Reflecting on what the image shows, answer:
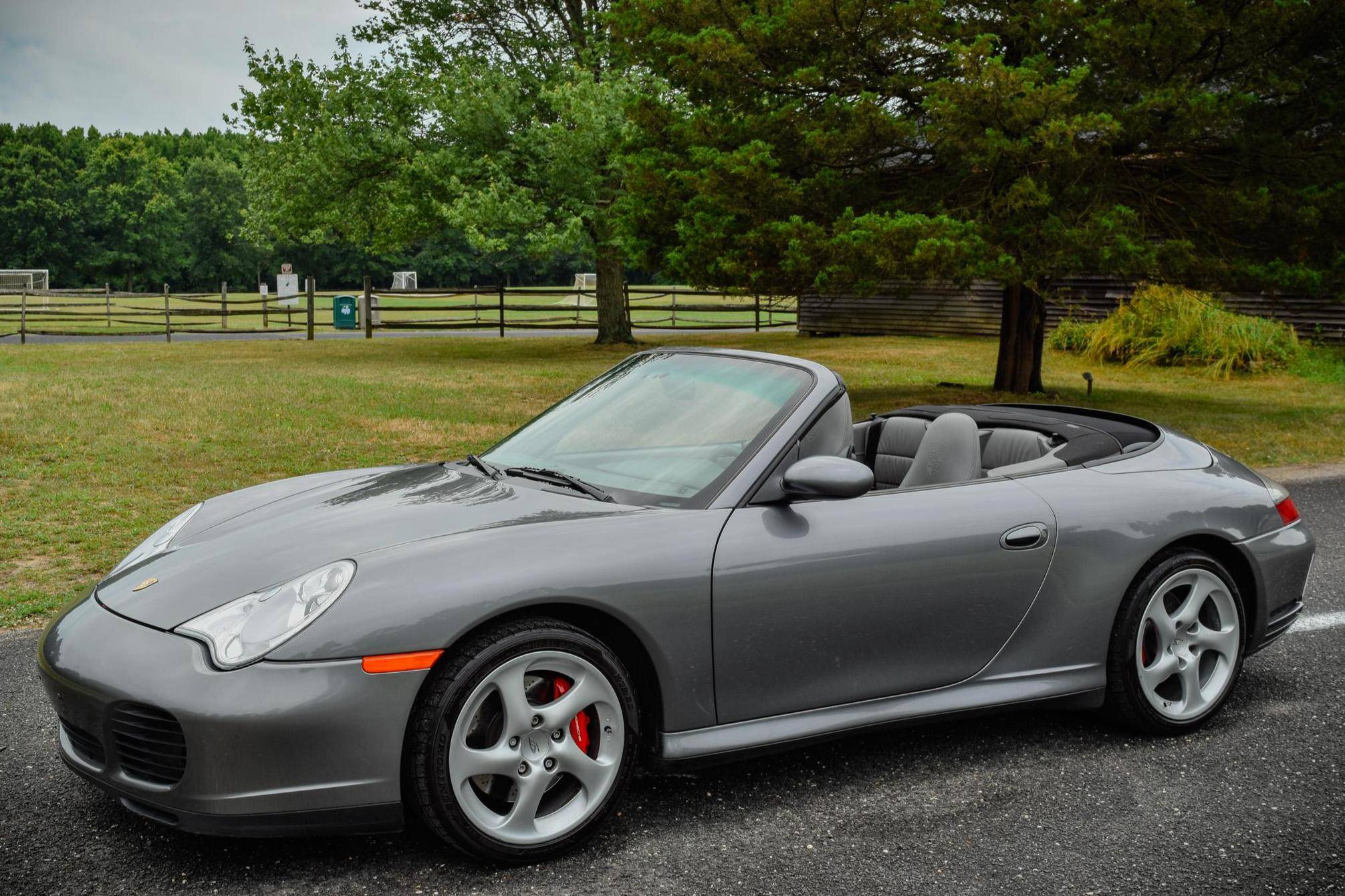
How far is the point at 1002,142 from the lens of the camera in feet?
38.8

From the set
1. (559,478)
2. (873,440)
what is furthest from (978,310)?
(559,478)

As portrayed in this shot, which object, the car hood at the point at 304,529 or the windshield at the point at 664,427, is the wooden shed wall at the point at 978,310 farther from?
the car hood at the point at 304,529

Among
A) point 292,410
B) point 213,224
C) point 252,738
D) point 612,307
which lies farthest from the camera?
point 213,224

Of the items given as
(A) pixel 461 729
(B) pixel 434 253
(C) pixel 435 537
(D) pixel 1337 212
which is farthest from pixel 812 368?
(B) pixel 434 253

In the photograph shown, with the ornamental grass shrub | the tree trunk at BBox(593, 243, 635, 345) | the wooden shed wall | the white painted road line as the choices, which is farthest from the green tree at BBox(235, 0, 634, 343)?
the white painted road line

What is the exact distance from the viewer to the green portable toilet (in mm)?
33344

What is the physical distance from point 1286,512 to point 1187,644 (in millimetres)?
732

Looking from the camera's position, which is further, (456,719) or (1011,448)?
(1011,448)

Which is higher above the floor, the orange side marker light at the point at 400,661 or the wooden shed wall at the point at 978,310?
the wooden shed wall at the point at 978,310

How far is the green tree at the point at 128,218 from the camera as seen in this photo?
8756 cm

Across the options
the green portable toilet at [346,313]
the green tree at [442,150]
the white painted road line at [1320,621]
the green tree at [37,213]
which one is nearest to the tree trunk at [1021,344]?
the green tree at [442,150]

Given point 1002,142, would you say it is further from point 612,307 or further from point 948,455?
point 612,307

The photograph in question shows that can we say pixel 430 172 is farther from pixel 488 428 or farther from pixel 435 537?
pixel 435 537

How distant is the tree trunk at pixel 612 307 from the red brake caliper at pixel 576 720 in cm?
2341
